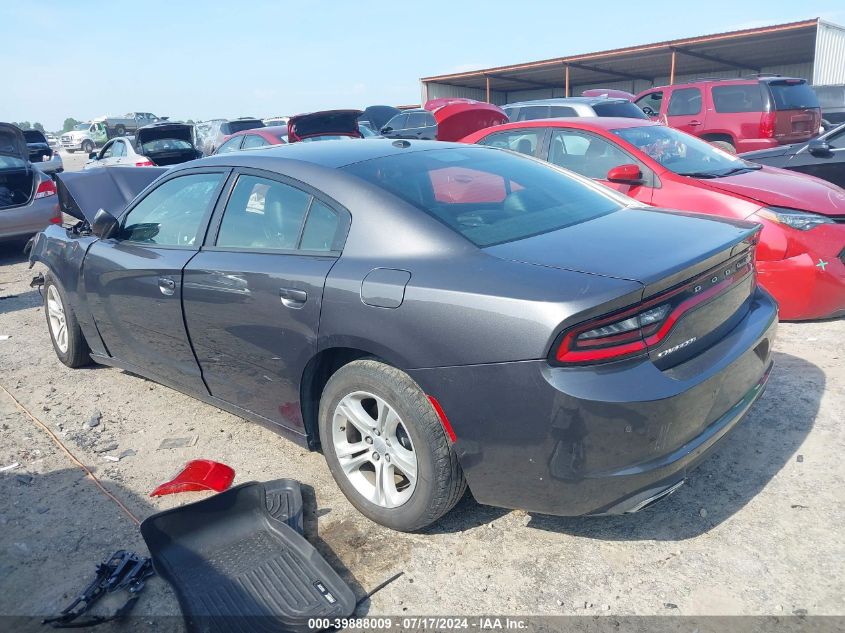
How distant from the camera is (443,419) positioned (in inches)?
98.2

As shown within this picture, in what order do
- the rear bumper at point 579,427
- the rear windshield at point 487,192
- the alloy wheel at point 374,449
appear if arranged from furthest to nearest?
the rear windshield at point 487,192 → the alloy wheel at point 374,449 → the rear bumper at point 579,427

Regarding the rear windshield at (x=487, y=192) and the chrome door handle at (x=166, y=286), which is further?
the chrome door handle at (x=166, y=286)

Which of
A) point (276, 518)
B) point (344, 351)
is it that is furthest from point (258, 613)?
point (344, 351)

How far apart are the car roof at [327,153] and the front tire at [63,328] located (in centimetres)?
167

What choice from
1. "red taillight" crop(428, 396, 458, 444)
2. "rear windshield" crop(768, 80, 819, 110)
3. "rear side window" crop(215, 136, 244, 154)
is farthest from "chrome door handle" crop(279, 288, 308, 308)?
"rear side window" crop(215, 136, 244, 154)

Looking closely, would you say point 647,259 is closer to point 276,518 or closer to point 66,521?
point 276,518

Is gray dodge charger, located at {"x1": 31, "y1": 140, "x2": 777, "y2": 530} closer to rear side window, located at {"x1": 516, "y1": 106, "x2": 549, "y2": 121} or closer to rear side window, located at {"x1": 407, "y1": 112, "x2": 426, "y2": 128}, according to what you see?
rear side window, located at {"x1": 516, "y1": 106, "x2": 549, "y2": 121}

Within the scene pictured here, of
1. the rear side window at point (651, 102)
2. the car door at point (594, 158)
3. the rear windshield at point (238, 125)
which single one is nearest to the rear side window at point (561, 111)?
the rear side window at point (651, 102)

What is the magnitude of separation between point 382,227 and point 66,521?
1.98m

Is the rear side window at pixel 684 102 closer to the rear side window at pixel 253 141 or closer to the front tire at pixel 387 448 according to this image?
the rear side window at pixel 253 141

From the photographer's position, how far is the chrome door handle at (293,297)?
114 inches

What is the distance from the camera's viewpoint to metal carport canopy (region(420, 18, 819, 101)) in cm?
2228

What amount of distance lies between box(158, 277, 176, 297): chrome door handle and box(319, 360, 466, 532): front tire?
1.15 m

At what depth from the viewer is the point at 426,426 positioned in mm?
2533
